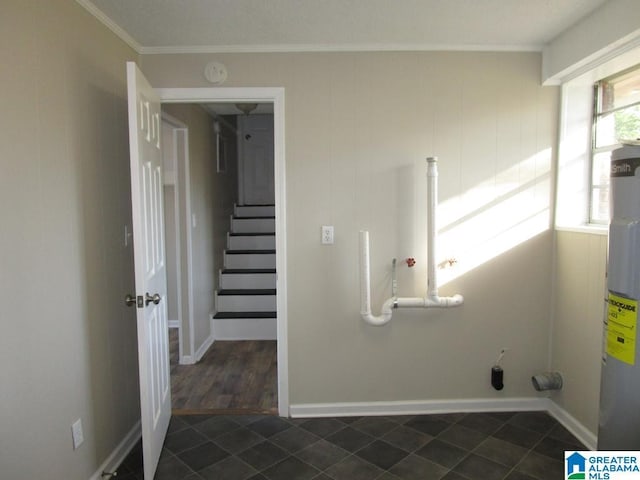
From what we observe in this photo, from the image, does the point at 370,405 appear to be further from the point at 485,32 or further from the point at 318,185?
the point at 485,32

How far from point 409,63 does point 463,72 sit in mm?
347

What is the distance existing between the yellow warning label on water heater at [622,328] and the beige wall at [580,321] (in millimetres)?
648

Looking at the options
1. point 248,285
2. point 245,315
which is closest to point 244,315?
point 245,315

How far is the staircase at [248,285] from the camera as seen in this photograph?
14.9ft

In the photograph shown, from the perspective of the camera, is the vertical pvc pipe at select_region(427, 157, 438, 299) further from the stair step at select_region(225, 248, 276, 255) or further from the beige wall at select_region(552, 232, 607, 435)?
the stair step at select_region(225, 248, 276, 255)

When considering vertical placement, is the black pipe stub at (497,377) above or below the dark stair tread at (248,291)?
below

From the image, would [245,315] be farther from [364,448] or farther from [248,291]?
[364,448]

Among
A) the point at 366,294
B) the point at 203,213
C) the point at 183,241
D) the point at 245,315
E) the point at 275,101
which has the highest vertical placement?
the point at 275,101

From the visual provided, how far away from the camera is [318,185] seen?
2750 mm

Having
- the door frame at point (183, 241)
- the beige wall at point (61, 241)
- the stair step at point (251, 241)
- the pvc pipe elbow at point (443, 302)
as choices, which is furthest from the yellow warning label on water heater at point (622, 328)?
the stair step at point (251, 241)

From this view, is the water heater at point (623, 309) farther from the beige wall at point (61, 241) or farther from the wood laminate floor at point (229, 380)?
the beige wall at point (61, 241)

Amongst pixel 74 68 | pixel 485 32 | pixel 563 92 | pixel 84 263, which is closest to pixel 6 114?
pixel 74 68

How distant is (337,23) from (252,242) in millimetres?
3357

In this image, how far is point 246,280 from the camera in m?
4.86
